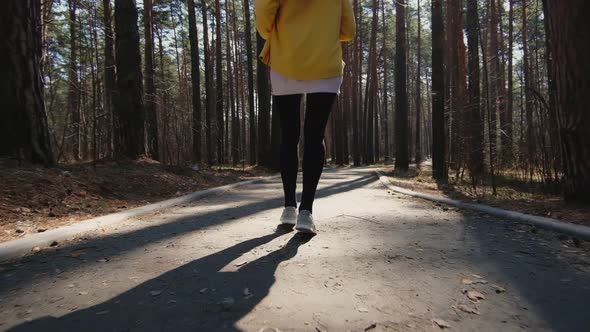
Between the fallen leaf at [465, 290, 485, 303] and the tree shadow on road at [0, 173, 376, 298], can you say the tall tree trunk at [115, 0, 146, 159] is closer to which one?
the tree shadow on road at [0, 173, 376, 298]

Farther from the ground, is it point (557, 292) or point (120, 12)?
point (120, 12)

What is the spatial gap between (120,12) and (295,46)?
269 inches

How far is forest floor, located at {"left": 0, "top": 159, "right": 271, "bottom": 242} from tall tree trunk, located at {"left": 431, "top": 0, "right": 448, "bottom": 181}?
7.20 m

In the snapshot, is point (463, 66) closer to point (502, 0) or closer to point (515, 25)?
point (502, 0)

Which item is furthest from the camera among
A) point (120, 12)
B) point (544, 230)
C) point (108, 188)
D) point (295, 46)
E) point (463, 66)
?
point (463, 66)

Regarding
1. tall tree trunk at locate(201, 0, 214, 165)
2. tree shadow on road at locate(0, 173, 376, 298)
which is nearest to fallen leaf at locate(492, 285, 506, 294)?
tree shadow on road at locate(0, 173, 376, 298)

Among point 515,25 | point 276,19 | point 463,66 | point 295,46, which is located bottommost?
point 295,46

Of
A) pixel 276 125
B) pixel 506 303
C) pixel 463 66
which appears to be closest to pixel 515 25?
pixel 463 66

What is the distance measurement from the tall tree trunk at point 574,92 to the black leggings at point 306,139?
297cm

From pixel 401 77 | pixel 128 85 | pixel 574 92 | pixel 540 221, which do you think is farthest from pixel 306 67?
pixel 401 77

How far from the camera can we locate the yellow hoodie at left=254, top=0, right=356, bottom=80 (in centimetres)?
307

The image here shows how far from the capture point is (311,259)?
245 cm

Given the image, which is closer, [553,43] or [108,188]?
[553,43]

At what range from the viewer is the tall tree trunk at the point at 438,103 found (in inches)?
440
